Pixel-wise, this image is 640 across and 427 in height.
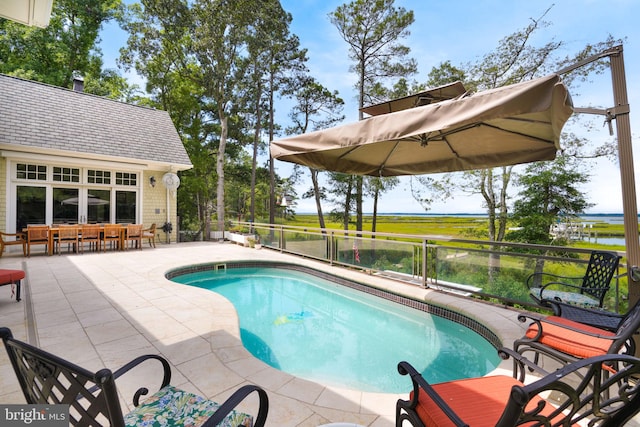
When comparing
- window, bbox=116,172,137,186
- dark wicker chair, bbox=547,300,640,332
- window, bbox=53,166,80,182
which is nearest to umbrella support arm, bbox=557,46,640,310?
dark wicker chair, bbox=547,300,640,332

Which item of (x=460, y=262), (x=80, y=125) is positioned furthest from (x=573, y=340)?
(x=80, y=125)

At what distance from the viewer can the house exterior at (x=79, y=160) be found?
8.53 metres

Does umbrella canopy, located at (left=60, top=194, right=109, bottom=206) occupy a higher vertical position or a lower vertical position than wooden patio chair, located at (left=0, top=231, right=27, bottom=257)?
higher

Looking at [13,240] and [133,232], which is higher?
[133,232]

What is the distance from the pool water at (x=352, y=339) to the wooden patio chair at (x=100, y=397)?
1.93 metres

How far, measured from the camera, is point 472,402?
1.52 metres

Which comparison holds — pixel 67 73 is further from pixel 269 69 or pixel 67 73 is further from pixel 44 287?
pixel 44 287

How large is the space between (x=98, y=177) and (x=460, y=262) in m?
11.6

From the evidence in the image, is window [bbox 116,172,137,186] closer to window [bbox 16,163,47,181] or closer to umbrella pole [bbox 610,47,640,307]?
window [bbox 16,163,47,181]

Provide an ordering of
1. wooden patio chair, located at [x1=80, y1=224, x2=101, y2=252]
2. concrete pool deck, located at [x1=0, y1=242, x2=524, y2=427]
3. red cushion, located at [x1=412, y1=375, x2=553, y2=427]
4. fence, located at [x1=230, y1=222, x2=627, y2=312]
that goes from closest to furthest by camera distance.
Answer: red cushion, located at [x1=412, y1=375, x2=553, y2=427]
concrete pool deck, located at [x1=0, y1=242, x2=524, y2=427]
fence, located at [x1=230, y1=222, x2=627, y2=312]
wooden patio chair, located at [x1=80, y1=224, x2=101, y2=252]

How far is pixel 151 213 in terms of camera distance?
11.2 m

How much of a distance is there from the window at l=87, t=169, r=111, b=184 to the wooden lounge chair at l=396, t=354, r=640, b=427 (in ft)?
39.2

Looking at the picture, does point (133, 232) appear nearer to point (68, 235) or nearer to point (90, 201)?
point (68, 235)

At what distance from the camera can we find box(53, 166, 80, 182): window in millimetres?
9250
